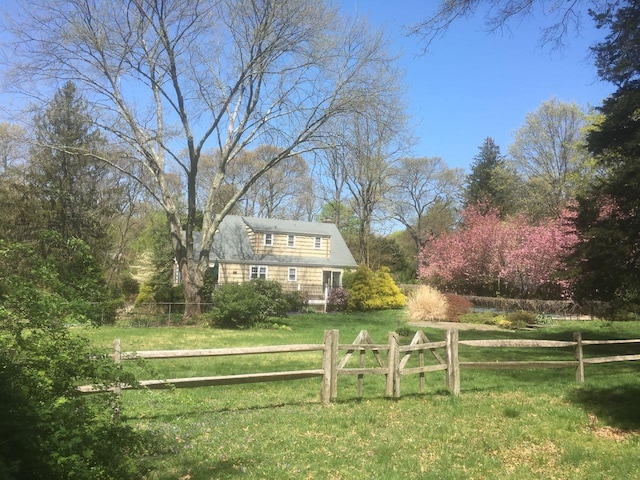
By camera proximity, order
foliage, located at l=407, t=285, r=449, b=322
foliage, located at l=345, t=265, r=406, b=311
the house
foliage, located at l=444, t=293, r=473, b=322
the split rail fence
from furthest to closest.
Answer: the house < foliage, located at l=345, t=265, r=406, b=311 < foliage, located at l=444, t=293, r=473, b=322 < foliage, located at l=407, t=285, r=449, b=322 < the split rail fence

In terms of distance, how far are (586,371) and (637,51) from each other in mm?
7813

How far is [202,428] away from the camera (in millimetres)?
5781

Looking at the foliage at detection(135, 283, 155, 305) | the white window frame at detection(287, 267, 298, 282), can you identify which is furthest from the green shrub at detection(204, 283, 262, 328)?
the white window frame at detection(287, 267, 298, 282)

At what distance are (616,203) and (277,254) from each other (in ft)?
85.3

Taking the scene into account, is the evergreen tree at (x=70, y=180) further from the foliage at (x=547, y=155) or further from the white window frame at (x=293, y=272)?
the foliage at (x=547, y=155)

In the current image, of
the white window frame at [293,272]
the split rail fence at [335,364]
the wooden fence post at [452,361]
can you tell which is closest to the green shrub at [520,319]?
the split rail fence at [335,364]

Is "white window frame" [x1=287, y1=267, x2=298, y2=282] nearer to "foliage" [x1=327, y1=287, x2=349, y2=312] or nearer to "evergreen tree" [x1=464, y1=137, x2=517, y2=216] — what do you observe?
"foliage" [x1=327, y1=287, x2=349, y2=312]

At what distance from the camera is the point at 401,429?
19.4 feet

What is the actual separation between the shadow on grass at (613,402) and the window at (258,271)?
2867cm

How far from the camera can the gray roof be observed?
35.1 meters

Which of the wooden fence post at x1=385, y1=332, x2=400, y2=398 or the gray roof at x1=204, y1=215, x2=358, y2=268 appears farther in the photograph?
the gray roof at x1=204, y1=215, x2=358, y2=268

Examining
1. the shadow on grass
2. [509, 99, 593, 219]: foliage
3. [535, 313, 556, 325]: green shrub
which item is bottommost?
the shadow on grass

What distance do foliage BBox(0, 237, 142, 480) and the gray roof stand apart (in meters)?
30.4

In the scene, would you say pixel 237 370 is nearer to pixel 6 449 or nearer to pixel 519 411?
pixel 519 411
